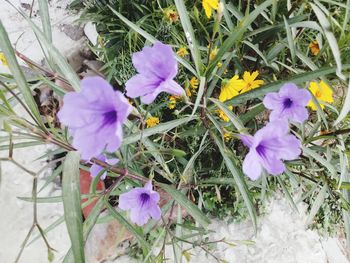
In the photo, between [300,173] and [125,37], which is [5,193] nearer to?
[125,37]

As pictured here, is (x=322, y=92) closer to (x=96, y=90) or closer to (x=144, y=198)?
(x=144, y=198)

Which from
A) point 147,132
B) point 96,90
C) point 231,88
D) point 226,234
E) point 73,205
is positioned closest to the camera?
point 96,90

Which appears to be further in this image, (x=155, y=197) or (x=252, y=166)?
(x=155, y=197)

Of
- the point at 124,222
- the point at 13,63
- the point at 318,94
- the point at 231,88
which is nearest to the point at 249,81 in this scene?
the point at 231,88

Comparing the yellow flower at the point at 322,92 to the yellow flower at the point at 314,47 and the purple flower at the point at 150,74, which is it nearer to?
the yellow flower at the point at 314,47

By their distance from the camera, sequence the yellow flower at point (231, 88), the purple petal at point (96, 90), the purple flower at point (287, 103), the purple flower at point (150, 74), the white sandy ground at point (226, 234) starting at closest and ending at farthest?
the purple petal at point (96, 90) → the purple flower at point (150, 74) → the purple flower at point (287, 103) → the yellow flower at point (231, 88) → the white sandy ground at point (226, 234)

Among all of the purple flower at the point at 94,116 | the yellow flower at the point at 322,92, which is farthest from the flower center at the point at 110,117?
the yellow flower at the point at 322,92

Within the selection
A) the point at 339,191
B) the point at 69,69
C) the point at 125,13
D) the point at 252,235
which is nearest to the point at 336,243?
the point at 252,235
